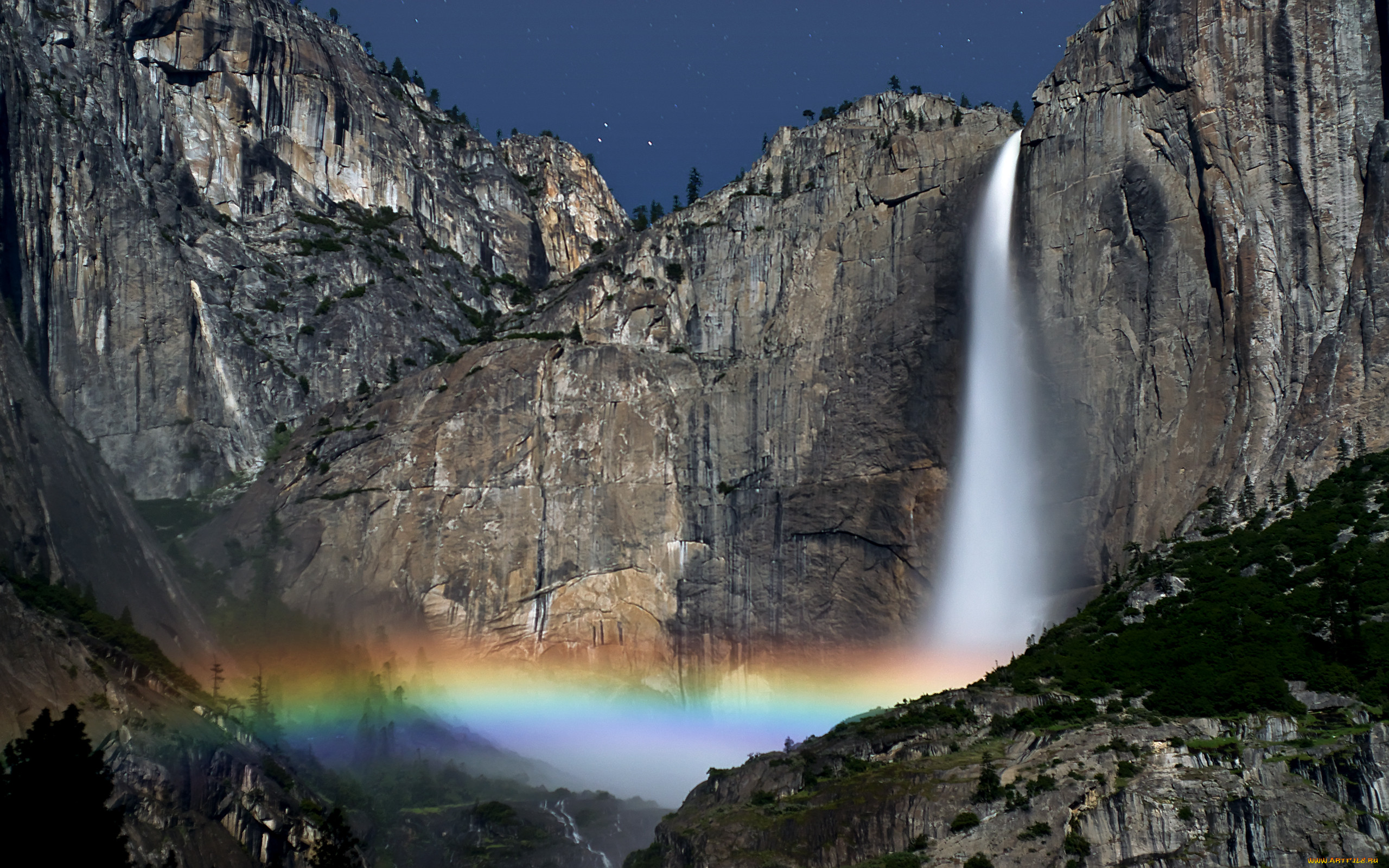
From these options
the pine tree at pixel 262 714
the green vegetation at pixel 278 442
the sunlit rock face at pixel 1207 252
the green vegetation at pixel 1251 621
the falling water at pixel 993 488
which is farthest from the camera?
the green vegetation at pixel 278 442

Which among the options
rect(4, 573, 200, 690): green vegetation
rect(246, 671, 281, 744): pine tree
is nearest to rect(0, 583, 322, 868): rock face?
rect(4, 573, 200, 690): green vegetation

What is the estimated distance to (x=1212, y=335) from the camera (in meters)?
85.6

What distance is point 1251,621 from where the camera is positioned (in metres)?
64.9

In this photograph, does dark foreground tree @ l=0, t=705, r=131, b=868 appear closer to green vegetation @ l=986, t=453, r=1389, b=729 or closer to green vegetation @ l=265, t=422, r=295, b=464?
green vegetation @ l=986, t=453, r=1389, b=729

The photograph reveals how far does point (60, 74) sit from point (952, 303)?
76194 millimetres

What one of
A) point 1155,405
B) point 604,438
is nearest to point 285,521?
point 604,438

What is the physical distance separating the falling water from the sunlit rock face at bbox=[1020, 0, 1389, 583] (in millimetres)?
2920

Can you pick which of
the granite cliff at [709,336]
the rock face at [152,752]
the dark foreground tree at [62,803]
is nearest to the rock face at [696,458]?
the granite cliff at [709,336]

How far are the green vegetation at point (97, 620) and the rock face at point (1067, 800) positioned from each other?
3156 cm

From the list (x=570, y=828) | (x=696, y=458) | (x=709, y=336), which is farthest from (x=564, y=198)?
(x=570, y=828)

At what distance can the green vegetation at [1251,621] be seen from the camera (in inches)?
2336

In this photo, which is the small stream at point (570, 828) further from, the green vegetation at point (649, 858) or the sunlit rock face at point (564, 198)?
the sunlit rock face at point (564, 198)

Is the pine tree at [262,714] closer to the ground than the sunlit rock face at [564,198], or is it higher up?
closer to the ground

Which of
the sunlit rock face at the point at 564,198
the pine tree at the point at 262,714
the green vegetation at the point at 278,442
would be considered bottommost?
the pine tree at the point at 262,714
